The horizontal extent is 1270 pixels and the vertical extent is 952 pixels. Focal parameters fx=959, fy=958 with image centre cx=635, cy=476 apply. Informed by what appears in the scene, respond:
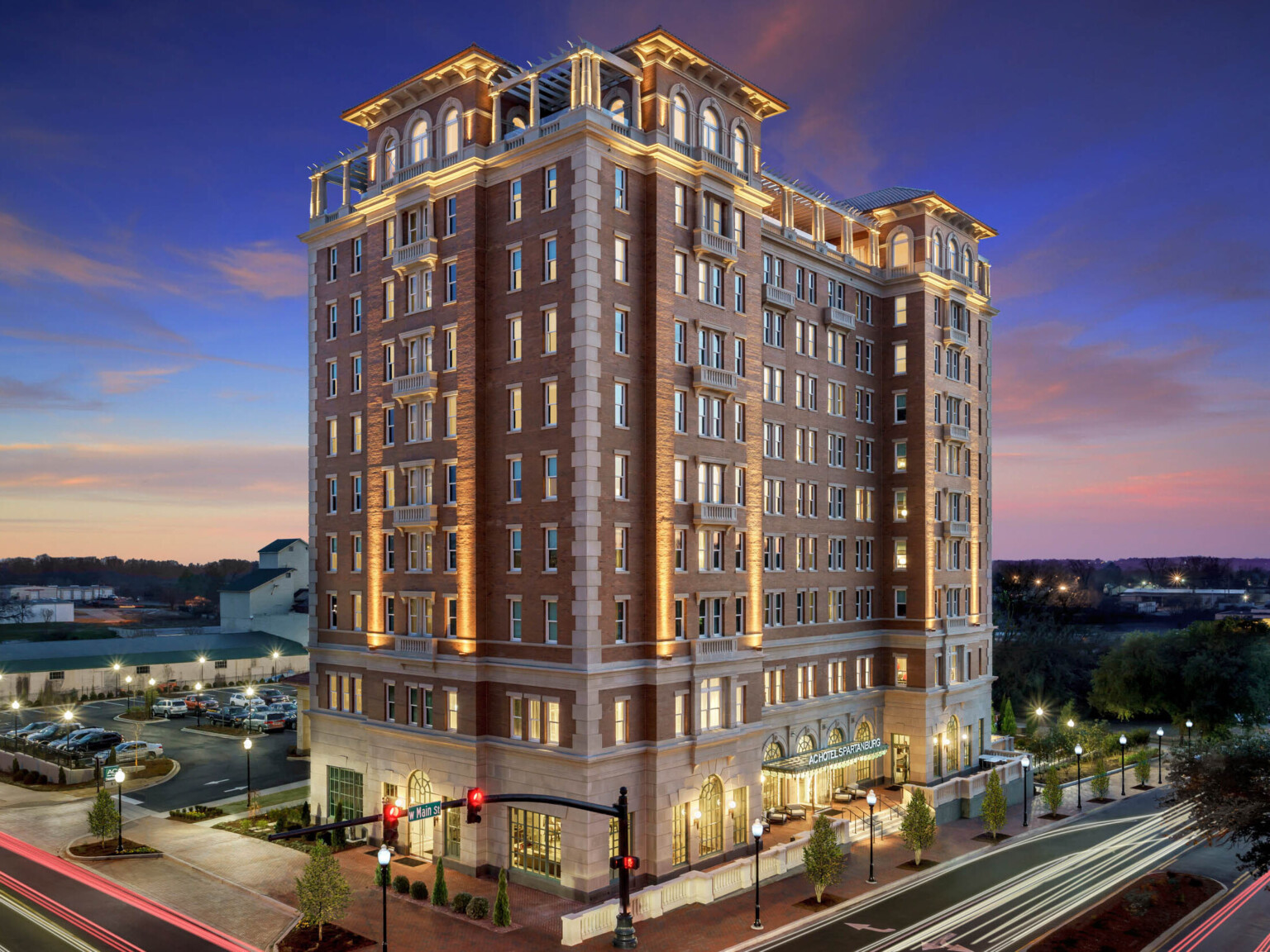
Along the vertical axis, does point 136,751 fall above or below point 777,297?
below

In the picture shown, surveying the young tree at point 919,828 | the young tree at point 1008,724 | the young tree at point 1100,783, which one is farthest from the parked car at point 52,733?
the young tree at point 1100,783

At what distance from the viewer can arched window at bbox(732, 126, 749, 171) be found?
1793 inches

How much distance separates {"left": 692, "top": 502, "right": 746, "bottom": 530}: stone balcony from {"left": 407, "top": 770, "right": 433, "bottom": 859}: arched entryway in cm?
1674

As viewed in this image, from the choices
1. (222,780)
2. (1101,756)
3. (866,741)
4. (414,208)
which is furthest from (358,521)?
(1101,756)

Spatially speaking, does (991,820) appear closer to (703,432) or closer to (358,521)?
(703,432)

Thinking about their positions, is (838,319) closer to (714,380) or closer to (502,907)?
(714,380)

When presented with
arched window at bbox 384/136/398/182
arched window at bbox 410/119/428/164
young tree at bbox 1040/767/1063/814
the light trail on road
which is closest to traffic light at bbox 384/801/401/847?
the light trail on road

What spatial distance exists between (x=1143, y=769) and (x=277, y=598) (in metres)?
90.3

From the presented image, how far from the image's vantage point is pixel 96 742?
67375 mm

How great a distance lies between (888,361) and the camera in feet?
201

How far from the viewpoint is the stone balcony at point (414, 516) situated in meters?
43.0

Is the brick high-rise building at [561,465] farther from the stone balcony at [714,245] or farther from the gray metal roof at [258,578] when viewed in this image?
the gray metal roof at [258,578]

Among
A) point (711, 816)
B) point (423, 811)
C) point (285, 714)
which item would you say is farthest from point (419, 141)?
point (285, 714)

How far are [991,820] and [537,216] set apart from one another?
117 feet
